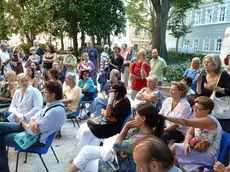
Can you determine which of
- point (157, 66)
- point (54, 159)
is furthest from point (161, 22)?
point (54, 159)

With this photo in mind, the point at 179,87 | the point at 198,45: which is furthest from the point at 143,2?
the point at 179,87

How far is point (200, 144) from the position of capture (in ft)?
8.32

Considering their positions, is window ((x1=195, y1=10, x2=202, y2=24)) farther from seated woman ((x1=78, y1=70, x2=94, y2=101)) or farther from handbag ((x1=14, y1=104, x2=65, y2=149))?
handbag ((x1=14, y1=104, x2=65, y2=149))

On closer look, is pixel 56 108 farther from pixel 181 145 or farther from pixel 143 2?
pixel 143 2

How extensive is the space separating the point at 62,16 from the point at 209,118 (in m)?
14.7

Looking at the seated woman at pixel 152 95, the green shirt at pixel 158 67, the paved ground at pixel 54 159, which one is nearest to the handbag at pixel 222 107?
the seated woman at pixel 152 95

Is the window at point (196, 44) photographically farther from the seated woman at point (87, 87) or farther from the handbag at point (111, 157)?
the handbag at point (111, 157)

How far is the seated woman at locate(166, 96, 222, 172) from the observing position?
8.23 feet

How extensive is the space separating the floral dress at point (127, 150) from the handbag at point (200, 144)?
0.71m

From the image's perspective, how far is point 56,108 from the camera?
293 cm

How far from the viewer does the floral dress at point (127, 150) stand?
7.34 feet

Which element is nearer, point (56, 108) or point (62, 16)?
point (56, 108)

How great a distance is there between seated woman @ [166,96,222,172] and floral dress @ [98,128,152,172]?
1.41ft

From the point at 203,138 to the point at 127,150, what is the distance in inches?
37.3
